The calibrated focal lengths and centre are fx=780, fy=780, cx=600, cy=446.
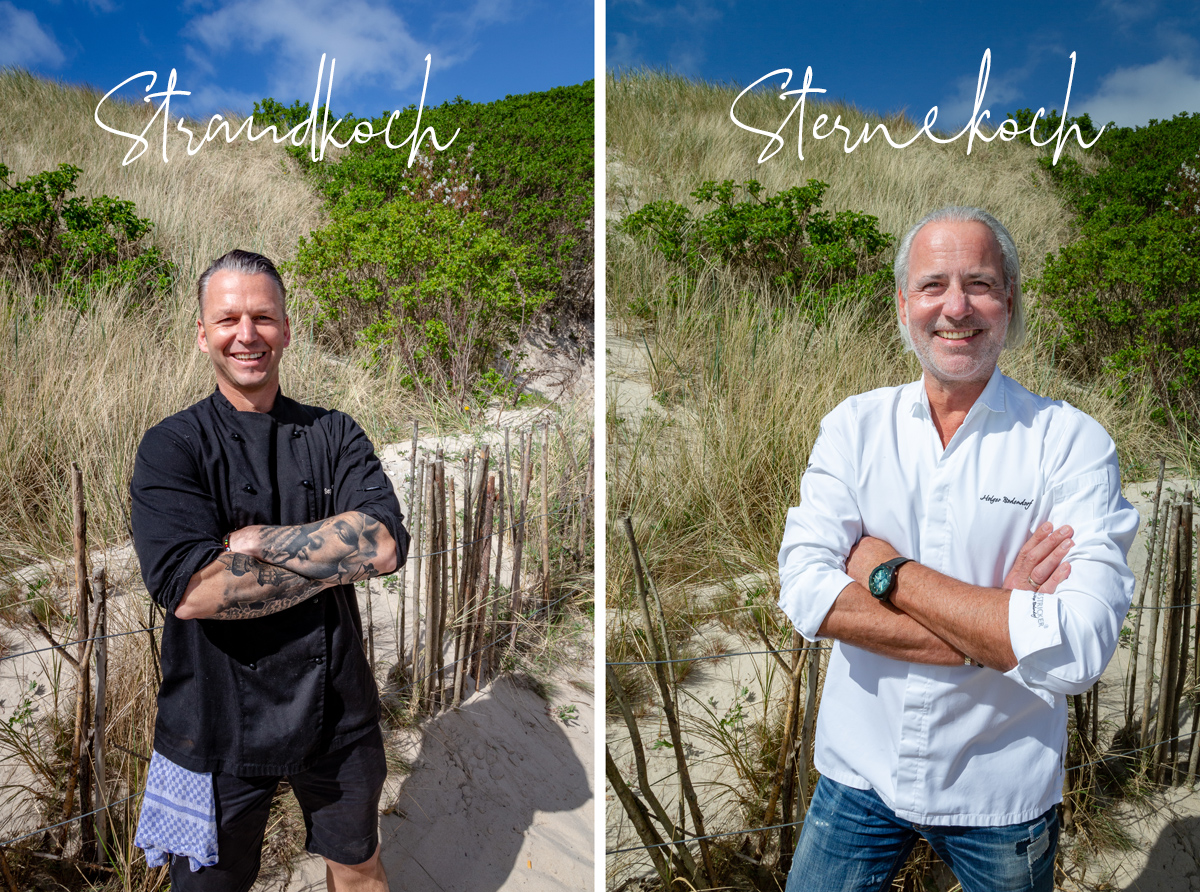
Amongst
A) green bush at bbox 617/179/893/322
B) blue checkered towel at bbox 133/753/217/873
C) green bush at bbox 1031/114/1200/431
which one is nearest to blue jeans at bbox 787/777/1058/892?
blue checkered towel at bbox 133/753/217/873

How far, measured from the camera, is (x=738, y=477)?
449 centimetres

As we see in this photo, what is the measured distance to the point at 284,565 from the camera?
187 cm

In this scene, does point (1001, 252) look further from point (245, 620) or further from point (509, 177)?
point (509, 177)

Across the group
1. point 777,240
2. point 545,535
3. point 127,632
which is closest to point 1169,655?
point 545,535

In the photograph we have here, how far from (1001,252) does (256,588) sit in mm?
1924

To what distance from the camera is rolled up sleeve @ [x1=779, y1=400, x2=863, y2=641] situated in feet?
5.59

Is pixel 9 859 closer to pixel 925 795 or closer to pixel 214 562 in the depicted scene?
pixel 214 562

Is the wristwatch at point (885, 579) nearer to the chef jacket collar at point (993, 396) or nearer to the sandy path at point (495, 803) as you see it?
the chef jacket collar at point (993, 396)

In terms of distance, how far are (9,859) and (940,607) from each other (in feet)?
9.69

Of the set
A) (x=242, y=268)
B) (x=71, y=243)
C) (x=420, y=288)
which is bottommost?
(x=242, y=268)

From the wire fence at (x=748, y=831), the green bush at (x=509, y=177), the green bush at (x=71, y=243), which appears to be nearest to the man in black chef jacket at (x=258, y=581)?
the wire fence at (x=748, y=831)

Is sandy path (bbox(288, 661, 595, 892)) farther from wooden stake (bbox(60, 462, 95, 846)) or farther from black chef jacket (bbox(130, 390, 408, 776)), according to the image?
black chef jacket (bbox(130, 390, 408, 776))

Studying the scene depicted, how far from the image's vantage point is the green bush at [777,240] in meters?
6.76

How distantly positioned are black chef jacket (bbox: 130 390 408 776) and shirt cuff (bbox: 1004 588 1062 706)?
1.43 metres
